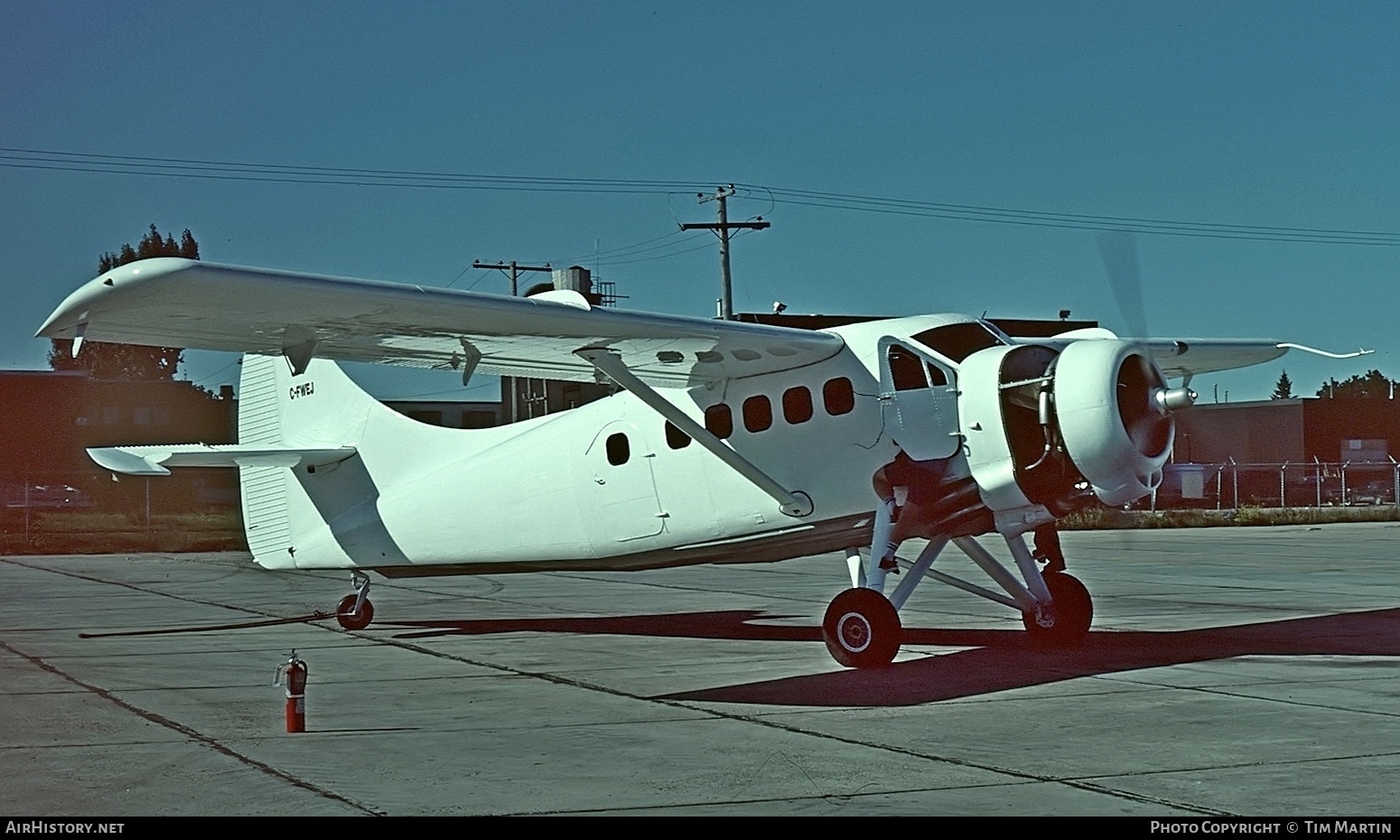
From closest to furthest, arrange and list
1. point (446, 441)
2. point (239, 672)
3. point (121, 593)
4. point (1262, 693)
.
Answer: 1. point (1262, 693)
2. point (239, 672)
3. point (446, 441)
4. point (121, 593)

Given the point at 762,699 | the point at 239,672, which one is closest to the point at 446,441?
the point at 239,672

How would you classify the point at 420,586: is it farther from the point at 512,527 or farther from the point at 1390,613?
the point at 1390,613

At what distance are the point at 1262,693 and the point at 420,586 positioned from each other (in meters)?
16.6

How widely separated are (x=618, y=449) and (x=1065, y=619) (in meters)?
4.44

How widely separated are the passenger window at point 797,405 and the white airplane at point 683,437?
0.02m

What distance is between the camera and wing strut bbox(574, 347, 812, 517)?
13.0 metres

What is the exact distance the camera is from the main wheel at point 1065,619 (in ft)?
45.6

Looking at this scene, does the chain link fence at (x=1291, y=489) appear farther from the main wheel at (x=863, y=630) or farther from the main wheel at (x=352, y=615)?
the main wheel at (x=863, y=630)

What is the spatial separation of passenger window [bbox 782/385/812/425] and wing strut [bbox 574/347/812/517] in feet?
1.87

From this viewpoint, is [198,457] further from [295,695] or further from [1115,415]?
[1115,415]

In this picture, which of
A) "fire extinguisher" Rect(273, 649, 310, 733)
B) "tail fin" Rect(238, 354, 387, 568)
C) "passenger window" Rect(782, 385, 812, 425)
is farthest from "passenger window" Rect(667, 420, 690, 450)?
"fire extinguisher" Rect(273, 649, 310, 733)

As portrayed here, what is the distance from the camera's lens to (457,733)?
9.39 meters

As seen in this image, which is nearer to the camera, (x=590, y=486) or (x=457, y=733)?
(x=457, y=733)
